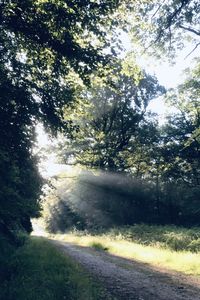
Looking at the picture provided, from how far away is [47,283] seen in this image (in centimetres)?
939

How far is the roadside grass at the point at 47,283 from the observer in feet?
27.3

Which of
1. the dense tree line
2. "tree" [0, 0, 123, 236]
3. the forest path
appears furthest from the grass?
the dense tree line

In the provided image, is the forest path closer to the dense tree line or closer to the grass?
the grass

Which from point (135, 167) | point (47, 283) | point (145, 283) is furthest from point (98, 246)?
point (135, 167)

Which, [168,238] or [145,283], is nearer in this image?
[145,283]

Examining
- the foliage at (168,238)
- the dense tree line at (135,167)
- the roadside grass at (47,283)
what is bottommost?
the roadside grass at (47,283)

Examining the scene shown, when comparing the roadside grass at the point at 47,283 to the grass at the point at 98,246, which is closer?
the roadside grass at the point at 47,283

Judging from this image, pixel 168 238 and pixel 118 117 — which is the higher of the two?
pixel 118 117

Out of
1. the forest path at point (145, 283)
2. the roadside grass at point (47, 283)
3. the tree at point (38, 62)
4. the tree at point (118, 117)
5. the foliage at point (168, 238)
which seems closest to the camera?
the roadside grass at point (47, 283)

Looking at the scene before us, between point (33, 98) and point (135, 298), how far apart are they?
291 inches

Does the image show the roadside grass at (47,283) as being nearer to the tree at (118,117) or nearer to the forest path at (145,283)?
the forest path at (145,283)

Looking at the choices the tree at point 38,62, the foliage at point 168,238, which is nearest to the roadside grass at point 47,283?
the tree at point 38,62

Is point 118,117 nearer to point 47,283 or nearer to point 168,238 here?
point 168,238

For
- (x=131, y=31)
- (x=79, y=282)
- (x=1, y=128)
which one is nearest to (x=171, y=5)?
(x=131, y=31)
